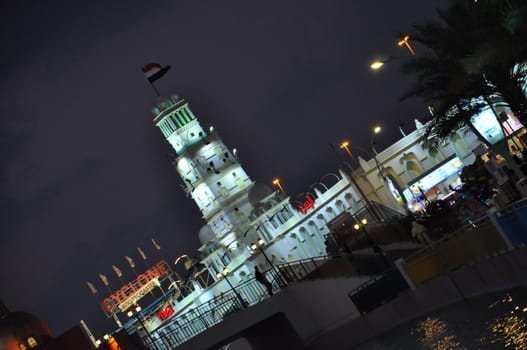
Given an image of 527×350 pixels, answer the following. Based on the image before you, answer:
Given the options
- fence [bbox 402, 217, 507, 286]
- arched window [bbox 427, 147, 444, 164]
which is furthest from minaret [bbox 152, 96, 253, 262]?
fence [bbox 402, 217, 507, 286]

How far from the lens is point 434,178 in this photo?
55.1 metres

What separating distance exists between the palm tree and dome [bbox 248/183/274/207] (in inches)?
2270

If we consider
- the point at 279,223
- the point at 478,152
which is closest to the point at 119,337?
the point at 478,152

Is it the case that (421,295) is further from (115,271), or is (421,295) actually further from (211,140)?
(115,271)

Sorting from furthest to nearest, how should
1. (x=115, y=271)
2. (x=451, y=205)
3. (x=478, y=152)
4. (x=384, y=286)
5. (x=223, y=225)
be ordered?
(x=115, y=271), (x=223, y=225), (x=478, y=152), (x=451, y=205), (x=384, y=286)

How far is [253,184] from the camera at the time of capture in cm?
9156

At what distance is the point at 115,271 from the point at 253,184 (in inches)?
2027

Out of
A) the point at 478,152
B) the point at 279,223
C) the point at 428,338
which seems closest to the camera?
the point at 428,338

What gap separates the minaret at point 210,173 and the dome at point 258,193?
2.11 m

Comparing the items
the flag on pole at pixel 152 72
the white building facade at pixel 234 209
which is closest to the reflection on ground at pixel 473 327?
the white building facade at pixel 234 209

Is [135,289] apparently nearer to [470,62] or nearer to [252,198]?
[252,198]

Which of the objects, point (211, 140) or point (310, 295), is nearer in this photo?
point (310, 295)

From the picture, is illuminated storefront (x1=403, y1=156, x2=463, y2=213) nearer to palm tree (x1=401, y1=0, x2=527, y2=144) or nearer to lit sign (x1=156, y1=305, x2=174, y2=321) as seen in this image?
palm tree (x1=401, y1=0, x2=527, y2=144)

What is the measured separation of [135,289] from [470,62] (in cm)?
11534
